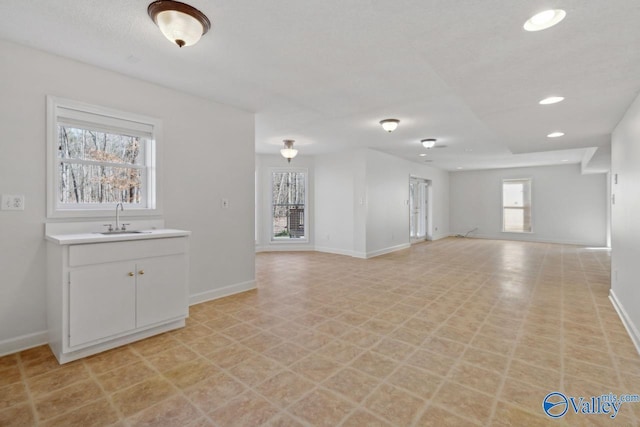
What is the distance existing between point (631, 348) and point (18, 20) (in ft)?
17.3

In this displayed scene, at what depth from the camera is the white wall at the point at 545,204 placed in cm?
852

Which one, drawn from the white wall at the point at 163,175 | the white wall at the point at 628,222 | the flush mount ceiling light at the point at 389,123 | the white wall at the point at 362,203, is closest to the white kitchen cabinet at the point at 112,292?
the white wall at the point at 163,175

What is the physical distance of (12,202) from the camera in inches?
94.5

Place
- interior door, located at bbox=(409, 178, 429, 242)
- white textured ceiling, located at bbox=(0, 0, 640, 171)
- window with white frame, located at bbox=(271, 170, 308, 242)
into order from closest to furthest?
white textured ceiling, located at bbox=(0, 0, 640, 171), window with white frame, located at bbox=(271, 170, 308, 242), interior door, located at bbox=(409, 178, 429, 242)

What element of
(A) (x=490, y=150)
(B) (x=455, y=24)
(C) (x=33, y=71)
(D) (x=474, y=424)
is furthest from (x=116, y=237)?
(A) (x=490, y=150)

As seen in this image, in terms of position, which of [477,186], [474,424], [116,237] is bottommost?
[474,424]

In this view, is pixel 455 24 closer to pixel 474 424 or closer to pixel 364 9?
pixel 364 9

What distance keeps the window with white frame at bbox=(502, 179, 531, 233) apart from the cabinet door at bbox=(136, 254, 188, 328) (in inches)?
404

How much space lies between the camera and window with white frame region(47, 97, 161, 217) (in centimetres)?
261

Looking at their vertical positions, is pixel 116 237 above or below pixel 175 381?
above

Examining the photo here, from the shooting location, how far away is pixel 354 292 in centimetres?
401

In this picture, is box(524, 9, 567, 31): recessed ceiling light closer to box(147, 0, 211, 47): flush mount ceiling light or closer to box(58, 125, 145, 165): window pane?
box(147, 0, 211, 47): flush mount ceiling light
